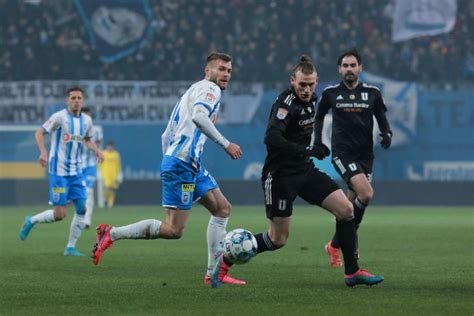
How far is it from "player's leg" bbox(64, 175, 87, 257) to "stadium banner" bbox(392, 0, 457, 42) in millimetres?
22863

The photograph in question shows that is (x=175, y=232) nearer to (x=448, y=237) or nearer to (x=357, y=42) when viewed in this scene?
(x=448, y=237)

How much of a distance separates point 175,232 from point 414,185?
23.7 meters

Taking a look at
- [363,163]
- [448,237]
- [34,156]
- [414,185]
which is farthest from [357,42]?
[363,163]

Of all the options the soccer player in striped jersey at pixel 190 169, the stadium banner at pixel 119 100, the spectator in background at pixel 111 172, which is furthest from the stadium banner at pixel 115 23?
the soccer player in striped jersey at pixel 190 169

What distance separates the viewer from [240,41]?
36.1 metres

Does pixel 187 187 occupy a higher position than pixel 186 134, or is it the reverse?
pixel 186 134

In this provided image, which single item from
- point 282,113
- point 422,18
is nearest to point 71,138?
point 282,113

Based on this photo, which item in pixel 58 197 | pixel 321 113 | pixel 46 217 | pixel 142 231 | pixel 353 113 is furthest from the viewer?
pixel 46 217

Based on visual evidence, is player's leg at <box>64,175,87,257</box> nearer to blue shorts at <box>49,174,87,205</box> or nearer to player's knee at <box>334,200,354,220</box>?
blue shorts at <box>49,174,87,205</box>

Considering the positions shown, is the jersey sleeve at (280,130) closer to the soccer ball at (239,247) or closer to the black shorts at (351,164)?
the soccer ball at (239,247)

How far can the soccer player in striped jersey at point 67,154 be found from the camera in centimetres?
1512

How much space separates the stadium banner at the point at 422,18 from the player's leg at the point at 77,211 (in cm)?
2286

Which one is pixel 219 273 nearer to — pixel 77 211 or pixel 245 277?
pixel 245 277

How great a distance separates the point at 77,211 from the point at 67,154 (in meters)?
0.87
